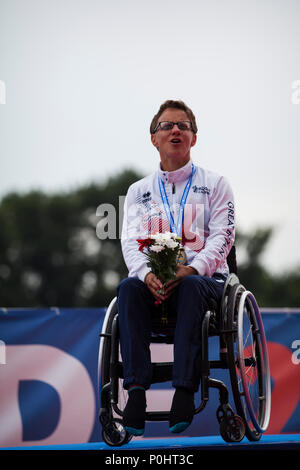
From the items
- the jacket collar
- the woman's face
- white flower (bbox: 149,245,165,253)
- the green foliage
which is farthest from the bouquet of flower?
the green foliage

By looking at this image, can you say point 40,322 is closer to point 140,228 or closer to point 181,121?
point 140,228

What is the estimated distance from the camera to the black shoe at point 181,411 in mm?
3348

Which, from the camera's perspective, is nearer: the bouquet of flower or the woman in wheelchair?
the woman in wheelchair

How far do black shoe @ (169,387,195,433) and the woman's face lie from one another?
155 cm

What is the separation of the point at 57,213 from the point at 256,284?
12.5m

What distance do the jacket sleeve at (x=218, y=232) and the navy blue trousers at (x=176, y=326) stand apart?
0.38 feet

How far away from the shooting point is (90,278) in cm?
3731

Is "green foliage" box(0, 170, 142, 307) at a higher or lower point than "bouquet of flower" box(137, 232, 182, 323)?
lower

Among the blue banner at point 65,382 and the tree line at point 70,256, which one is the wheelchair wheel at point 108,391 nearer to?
the blue banner at point 65,382

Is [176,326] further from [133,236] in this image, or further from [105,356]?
[133,236]

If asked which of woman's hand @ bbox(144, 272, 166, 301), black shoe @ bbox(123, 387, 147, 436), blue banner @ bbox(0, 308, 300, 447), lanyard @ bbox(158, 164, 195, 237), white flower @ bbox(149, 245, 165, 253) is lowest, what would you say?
blue banner @ bbox(0, 308, 300, 447)

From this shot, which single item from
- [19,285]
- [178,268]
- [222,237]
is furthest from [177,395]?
[19,285]

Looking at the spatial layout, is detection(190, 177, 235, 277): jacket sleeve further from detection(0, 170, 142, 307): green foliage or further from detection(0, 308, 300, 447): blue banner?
detection(0, 170, 142, 307): green foliage

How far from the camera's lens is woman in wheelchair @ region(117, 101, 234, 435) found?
3.48 m
